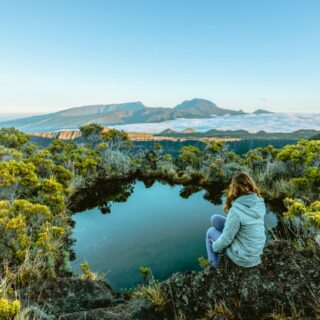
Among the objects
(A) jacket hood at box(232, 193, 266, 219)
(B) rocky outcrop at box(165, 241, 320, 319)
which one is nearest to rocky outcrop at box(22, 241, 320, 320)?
(B) rocky outcrop at box(165, 241, 320, 319)

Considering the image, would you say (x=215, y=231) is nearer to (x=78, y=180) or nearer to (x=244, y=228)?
(x=244, y=228)

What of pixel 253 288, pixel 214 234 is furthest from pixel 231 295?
pixel 214 234

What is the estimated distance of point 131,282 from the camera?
5.38 meters

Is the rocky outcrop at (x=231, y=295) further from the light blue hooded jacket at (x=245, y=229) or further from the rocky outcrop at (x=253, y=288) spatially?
the light blue hooded jacket at (x=245, y=229)

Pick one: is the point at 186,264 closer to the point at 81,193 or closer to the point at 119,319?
the point at 119,319

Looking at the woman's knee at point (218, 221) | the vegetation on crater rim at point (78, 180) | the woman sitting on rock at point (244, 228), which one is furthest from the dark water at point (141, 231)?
the woman sitting on rock at point (244, 228)

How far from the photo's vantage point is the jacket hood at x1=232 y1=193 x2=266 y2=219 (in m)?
2.89

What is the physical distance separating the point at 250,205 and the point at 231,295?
1092mm

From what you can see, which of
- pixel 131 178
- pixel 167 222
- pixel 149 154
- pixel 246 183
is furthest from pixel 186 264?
pixel 149 154

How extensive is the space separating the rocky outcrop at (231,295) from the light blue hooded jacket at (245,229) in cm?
26

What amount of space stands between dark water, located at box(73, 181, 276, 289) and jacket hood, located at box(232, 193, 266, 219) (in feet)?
11.3

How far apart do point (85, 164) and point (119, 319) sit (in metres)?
9.59

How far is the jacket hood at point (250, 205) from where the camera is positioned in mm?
2891

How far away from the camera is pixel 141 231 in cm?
791
